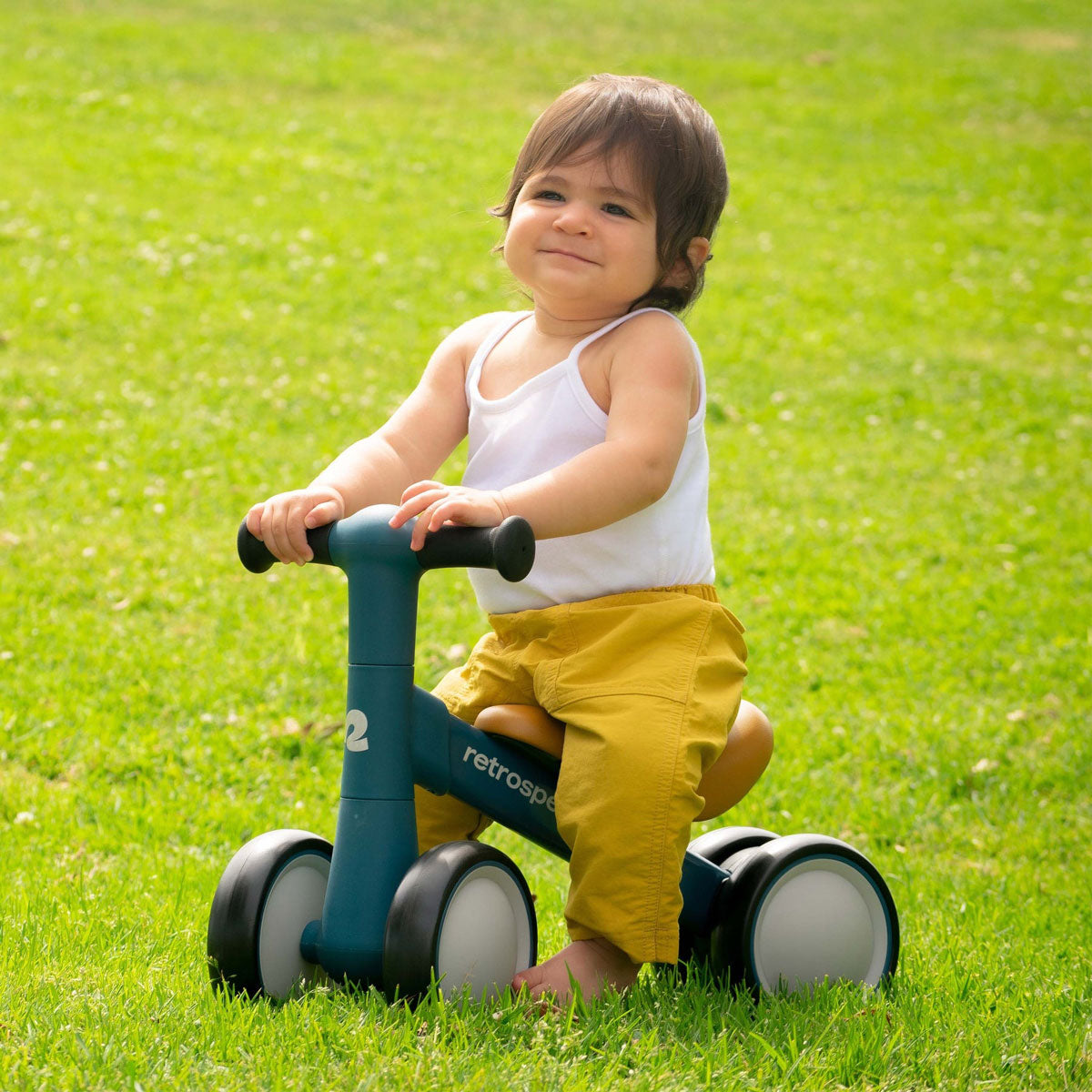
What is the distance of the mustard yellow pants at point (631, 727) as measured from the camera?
2615mm

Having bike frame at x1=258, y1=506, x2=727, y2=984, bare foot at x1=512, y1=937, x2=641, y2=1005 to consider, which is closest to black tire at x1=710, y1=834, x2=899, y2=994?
bare foot at x1=512, y1=937, x2=641, y2=1005

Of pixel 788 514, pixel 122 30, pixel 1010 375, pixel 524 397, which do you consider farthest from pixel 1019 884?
pixel 122 30

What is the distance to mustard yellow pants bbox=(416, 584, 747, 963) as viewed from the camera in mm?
2615

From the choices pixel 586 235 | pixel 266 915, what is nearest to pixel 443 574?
pixel 586 235

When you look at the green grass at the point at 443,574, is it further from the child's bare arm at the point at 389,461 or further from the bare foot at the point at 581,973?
the child's bare arm at the point at 389,461

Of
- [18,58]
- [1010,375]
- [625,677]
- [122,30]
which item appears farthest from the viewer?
[122,30]

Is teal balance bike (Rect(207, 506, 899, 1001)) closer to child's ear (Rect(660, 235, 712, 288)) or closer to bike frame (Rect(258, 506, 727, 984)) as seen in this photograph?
bike frame (Rect(258, 506, 727, 984))

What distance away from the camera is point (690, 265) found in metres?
2.93

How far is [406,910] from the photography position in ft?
8.06

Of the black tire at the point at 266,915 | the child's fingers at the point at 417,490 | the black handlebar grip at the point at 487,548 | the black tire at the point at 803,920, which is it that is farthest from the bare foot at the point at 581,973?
the child's fingers at the point at 417,490

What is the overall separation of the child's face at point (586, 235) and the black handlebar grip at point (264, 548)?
679mm

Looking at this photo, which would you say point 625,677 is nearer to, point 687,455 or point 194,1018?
point 687,455

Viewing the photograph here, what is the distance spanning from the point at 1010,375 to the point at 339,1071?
9.09 meters

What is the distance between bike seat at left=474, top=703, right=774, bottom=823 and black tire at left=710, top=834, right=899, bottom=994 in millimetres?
162
